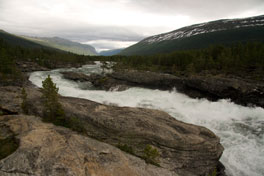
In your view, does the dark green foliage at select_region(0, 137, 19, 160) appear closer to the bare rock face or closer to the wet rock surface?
the bare rock face

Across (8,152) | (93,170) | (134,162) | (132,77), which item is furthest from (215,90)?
(8,152)

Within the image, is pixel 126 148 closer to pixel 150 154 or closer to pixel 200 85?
pixel 150 154

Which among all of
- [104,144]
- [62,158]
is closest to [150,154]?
[104,144]

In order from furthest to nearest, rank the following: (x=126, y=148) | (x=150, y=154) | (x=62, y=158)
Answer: (x=126, y=148) < (x=150, y=154) < (x=62, y=158)

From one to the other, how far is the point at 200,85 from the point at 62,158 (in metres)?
34.7

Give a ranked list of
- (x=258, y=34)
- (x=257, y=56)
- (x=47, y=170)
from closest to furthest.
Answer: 1. (x=47, y=170)
2. (x=257, y=56)
3. (x=258, y=34)

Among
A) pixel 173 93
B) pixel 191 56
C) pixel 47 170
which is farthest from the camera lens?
pixel 191 56

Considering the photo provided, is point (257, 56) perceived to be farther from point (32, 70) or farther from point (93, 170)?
point (32, 70)

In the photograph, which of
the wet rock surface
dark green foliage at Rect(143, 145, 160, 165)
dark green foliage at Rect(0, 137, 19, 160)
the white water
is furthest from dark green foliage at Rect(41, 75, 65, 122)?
the wet rock surface

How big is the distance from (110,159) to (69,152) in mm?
2399

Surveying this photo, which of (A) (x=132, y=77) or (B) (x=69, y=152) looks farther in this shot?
(A) (x=132, y=77)

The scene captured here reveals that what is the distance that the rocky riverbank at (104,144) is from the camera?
684 centimetres

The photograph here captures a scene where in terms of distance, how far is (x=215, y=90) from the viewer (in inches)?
1244

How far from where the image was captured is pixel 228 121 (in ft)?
73.7
